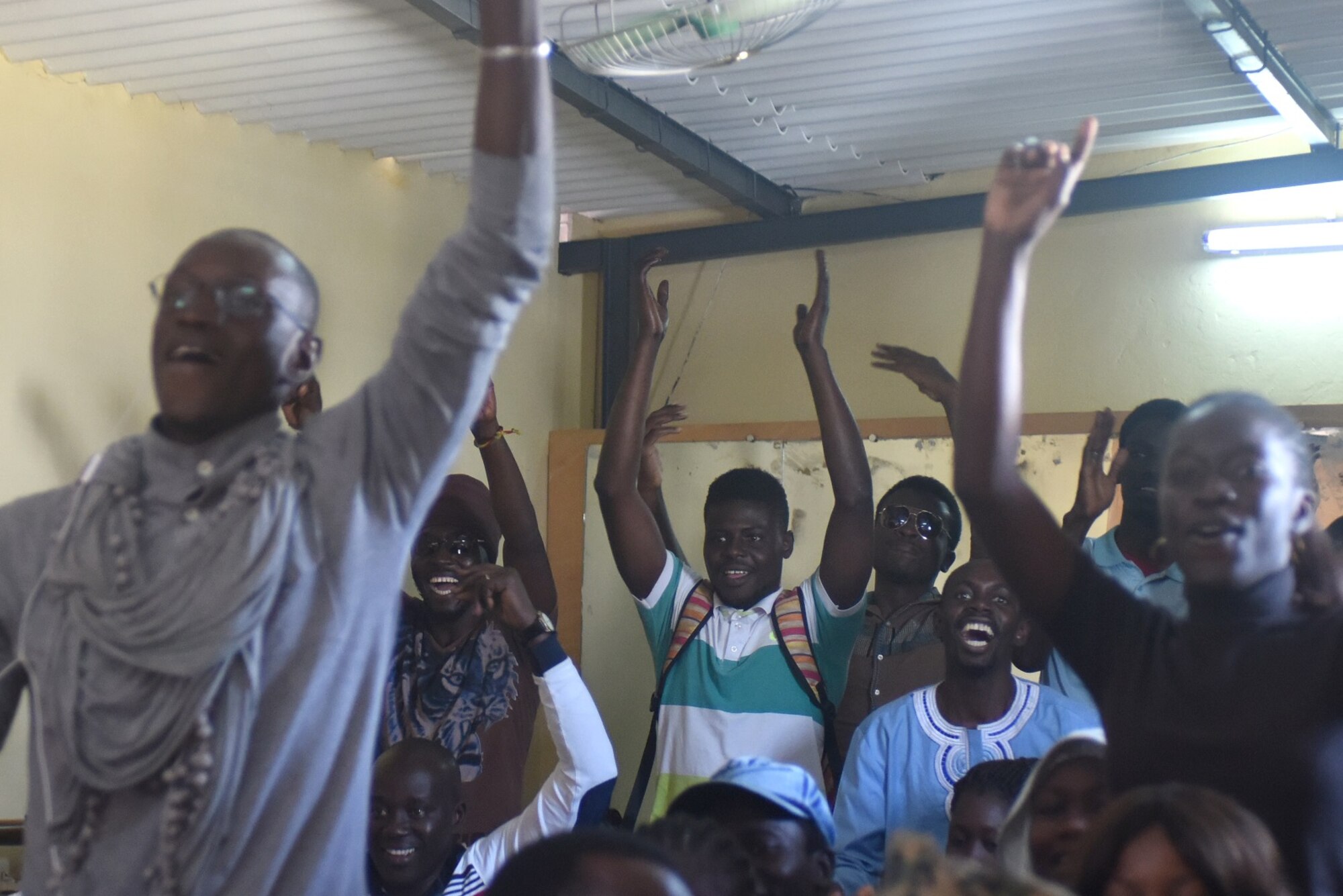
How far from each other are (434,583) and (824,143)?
2.70 m

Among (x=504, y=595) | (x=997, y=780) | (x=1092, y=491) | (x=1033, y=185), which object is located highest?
(x=1033, y=185)

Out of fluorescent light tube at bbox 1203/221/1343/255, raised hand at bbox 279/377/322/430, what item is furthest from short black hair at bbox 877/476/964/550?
fluorescent light tube at bbox 1203/221/1343/255

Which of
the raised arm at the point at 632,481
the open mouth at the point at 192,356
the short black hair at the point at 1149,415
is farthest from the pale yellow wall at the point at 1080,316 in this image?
the open mouth at the point at 192,356

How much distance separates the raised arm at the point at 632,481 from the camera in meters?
3.78

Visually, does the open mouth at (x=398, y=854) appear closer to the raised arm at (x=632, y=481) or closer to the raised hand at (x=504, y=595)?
the raised hand at (x=504, y=595)

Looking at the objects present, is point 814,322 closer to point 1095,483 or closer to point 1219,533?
point 1095,483

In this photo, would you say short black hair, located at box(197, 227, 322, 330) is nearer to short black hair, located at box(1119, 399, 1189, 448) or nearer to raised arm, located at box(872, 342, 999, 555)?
short black hair, located at box(1119, 399, 1189, 448)

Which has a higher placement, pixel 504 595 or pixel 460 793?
pixel 504 595

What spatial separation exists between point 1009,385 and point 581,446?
4.38 meters

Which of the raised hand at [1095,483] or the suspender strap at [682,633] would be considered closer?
the raised hand at [1095,483]

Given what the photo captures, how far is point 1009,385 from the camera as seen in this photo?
1667 mm

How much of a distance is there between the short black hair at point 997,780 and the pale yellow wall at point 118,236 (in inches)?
107

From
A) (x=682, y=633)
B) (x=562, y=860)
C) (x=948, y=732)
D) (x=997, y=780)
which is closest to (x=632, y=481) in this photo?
(x=682, y=633)

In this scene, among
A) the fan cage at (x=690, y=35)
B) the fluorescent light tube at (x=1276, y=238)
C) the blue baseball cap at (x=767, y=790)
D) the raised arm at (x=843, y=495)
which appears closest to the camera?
the blue baseball cap at (x=767, y=790)
